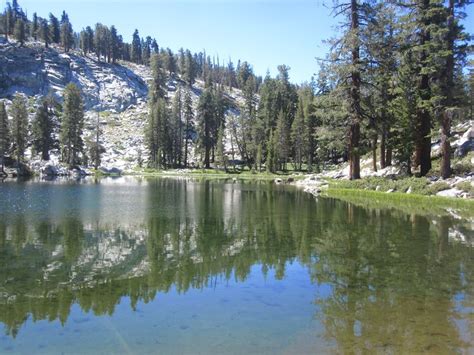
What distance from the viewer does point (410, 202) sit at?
96.7ft

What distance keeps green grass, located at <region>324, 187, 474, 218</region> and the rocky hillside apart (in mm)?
96786

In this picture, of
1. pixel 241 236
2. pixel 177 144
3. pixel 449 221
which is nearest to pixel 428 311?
pixel 241 236

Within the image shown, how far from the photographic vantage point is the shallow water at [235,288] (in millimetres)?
7043

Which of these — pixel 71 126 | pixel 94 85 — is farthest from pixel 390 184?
pixel 94 85

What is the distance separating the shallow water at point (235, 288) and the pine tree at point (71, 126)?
274ft

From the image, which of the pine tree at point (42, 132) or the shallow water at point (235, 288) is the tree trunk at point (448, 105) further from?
the pine tree at point (42, 132)

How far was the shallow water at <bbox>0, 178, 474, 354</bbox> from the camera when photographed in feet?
23.1

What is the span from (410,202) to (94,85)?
15685cm

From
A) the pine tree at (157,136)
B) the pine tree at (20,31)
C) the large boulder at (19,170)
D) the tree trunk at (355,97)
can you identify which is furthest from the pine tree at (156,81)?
the tree trunk at (355,97)

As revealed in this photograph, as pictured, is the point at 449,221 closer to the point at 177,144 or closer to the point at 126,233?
the point at 126,233

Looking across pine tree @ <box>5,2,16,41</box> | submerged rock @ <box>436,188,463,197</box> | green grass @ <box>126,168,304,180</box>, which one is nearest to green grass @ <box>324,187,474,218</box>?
submerged rock @ <box>436,188,463,197</box>

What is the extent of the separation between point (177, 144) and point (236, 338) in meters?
112

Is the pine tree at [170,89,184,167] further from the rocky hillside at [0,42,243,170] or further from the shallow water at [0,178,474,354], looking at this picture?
the shallow water at [0,178,474,354]

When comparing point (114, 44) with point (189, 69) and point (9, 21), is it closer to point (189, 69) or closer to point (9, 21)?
point (189, 69)
